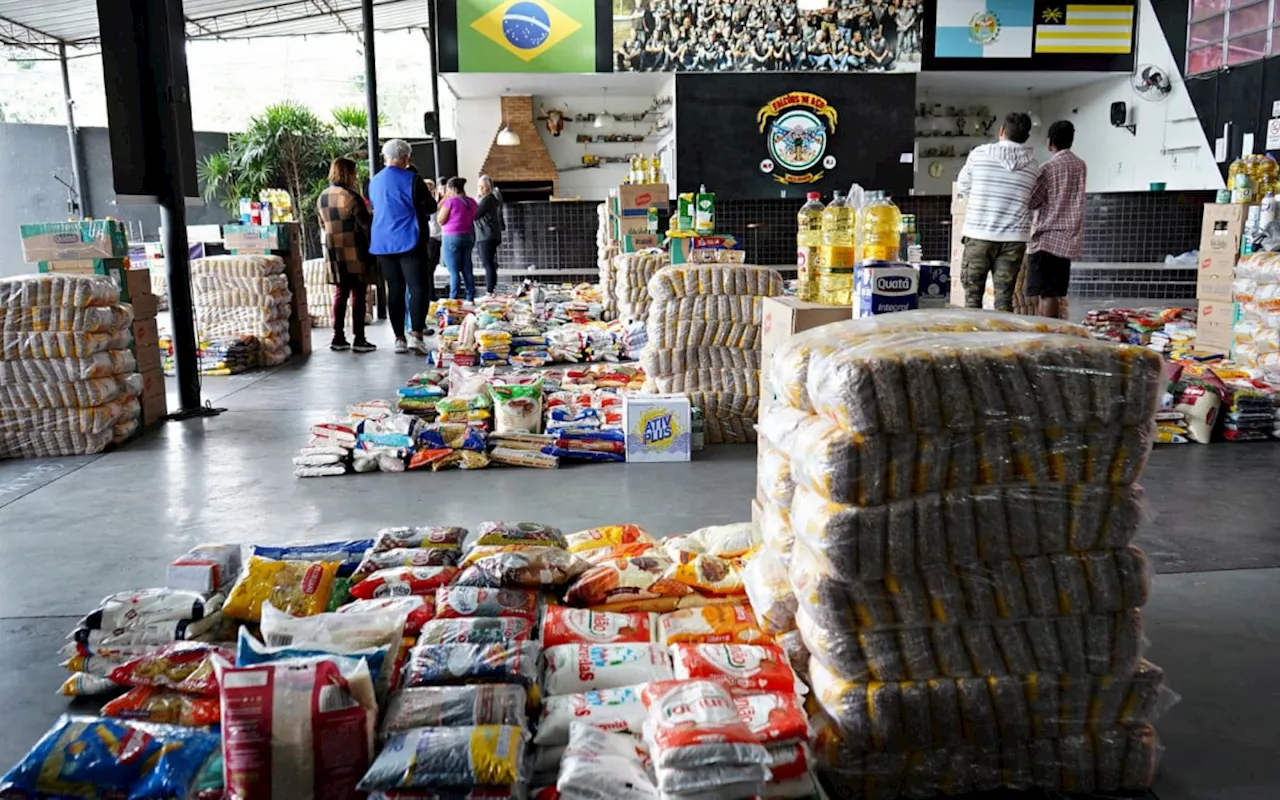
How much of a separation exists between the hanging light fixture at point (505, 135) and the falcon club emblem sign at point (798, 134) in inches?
164

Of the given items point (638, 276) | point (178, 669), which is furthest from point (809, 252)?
point (638, 276)

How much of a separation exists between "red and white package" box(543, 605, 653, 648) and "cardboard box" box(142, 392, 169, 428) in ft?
13.9

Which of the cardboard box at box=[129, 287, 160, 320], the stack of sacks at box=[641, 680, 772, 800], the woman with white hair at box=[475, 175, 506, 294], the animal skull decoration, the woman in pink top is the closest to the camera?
the stack of sacks at box=[641, 680, 772, 800]

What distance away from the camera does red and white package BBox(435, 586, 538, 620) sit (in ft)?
7.64

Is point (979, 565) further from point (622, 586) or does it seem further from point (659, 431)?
point (659, 431)

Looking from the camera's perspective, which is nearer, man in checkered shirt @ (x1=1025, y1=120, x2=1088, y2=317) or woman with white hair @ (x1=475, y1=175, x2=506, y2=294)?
man in checkered shirt @ (x1=1025, y1=120, x2=1088, y2=317)

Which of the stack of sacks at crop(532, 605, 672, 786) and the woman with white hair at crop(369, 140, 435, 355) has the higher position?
the woman with white hair at crop(369, 140, 435, 355)

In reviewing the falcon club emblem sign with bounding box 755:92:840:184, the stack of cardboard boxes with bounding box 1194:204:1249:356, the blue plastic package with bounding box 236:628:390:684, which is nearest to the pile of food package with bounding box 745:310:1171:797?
the blue plastic package with bounding box 236:628:390:684

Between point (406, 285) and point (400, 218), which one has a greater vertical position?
point (400, 218)

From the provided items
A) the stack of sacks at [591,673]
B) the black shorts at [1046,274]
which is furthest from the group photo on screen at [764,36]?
the stack of sacks at [591,673]

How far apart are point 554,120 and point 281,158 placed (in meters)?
4.75

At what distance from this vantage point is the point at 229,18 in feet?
53.9

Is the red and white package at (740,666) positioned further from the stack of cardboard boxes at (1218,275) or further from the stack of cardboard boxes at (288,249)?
Result: the stack of cardboard boxes at (288,249)

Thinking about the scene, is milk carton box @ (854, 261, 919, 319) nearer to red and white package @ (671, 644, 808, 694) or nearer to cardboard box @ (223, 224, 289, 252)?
red and white package @ (671, 644, 808, 694)
